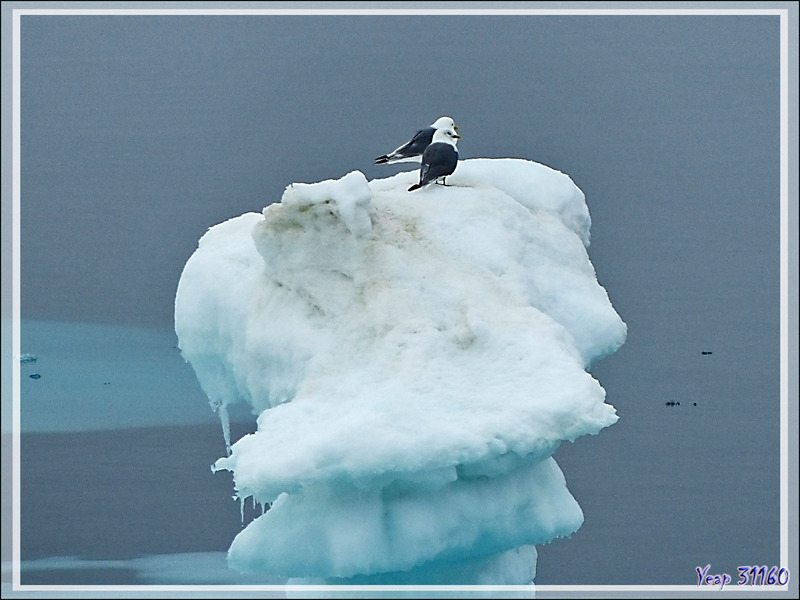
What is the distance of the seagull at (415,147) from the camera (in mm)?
6918

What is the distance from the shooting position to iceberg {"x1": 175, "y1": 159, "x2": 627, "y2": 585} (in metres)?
5.39

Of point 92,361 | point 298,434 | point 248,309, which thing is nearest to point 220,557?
point 92,361

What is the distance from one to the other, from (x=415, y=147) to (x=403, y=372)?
1.81 meters

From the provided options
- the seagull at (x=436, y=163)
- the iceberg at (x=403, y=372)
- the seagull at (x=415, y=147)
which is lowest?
the iceberg at (x=403, y=372)

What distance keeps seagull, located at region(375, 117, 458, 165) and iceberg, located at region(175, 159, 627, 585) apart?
0.33 m

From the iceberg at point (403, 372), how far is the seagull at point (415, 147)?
0.33 meters

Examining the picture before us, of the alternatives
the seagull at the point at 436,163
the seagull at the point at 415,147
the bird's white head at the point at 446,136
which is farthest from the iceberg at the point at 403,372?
the seagull at the point at 415,147

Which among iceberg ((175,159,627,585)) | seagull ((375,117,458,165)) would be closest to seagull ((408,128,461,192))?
iceberg ((175,159,627,585))

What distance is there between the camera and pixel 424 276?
19.8ft

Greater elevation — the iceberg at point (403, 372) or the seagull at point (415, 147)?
the seagull at point (415, 147)

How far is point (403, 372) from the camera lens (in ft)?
18.4

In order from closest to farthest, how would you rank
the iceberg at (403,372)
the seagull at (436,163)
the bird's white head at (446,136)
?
the iceberg at (403,372), the seagull at (436,163), the bird's white head at (446,136)

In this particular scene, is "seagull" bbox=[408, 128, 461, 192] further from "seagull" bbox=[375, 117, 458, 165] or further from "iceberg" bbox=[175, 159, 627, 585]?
"seagull" bbox=[375, 117, 458, 165]

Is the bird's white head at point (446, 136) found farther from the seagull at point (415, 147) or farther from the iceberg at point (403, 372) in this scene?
the iceberg at point (403, 372)
